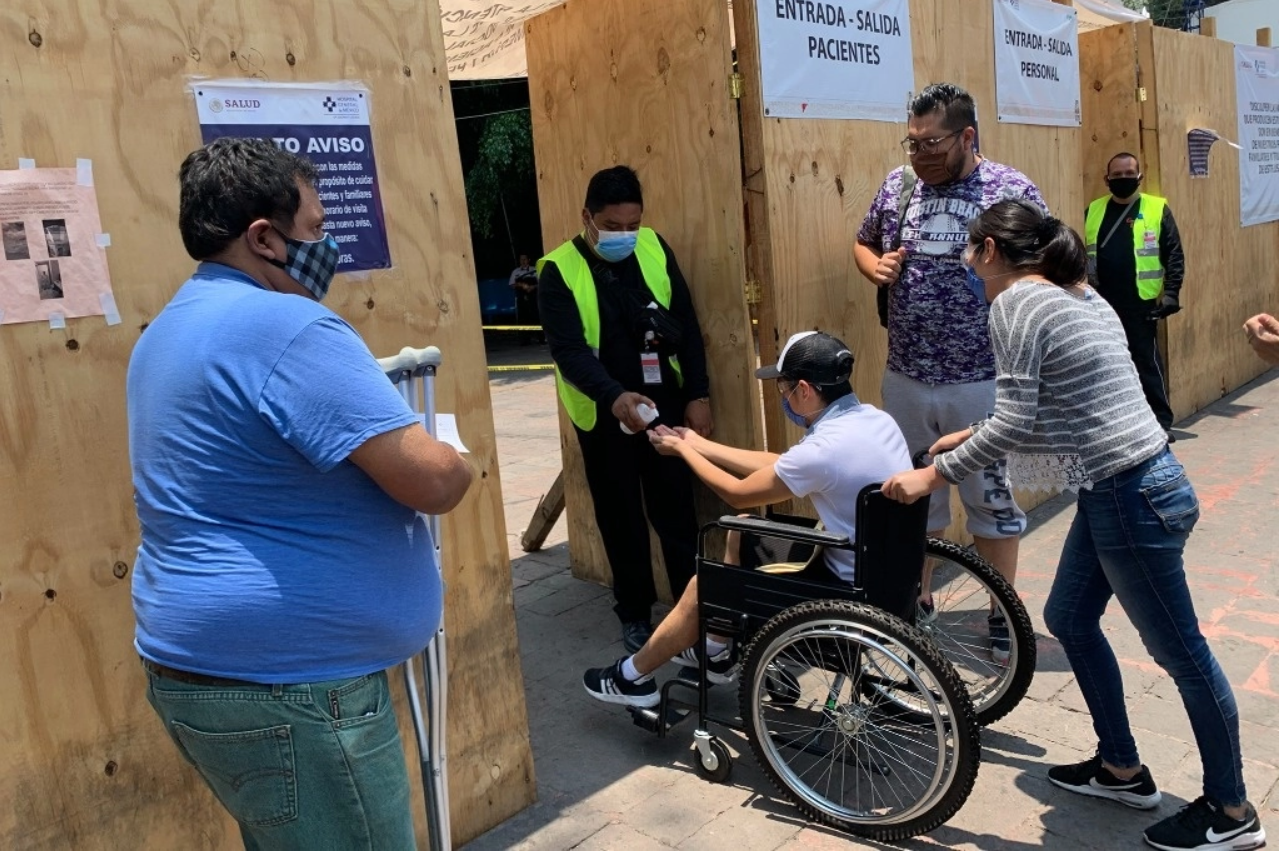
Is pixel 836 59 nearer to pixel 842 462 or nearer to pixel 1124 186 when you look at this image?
pixel 842 462

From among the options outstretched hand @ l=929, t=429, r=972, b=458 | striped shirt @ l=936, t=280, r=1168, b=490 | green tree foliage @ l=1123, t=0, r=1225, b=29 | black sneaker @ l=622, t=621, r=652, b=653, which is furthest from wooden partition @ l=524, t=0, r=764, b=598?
green tree foliage @ l=1123, t=0, r=1225, b=29

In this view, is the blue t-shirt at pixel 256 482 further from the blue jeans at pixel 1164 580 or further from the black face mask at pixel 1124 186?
the black face mask at pixel 1124 186

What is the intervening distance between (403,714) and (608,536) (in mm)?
1658

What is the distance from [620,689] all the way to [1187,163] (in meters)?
6.82

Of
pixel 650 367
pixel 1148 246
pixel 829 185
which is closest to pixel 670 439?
pixel 650 367

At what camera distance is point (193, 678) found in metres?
1.84

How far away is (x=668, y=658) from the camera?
3578mm

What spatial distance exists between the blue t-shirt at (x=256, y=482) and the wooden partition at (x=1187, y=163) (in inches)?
291

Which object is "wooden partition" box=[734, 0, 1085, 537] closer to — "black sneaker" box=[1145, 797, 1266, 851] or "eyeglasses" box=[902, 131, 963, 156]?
"eyeglasses" box=[902, 131, 963, 156]

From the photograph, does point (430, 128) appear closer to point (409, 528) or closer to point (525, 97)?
point (409, 528)

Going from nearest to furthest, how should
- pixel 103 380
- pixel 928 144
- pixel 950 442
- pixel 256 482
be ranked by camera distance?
pixel 256 482 → pixel 103 380 → pixel 950 442 → pixel 928 144

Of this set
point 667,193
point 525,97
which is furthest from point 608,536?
point 525,97

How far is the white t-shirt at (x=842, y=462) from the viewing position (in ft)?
10.2

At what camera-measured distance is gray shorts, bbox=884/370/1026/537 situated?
4.13m
